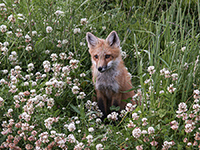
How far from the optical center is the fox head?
369 cm

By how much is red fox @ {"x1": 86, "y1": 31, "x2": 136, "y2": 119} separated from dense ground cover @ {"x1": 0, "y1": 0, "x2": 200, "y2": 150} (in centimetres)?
20

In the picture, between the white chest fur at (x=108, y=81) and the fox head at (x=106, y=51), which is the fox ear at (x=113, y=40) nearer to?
the fox head at (x=106, y=51)

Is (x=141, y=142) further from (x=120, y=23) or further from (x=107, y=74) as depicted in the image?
(x=120, y=23)

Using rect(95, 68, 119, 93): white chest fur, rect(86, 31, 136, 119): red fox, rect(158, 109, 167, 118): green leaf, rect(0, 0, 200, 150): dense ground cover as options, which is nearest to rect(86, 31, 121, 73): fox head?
rect(86, 31, 136, 119): red fox

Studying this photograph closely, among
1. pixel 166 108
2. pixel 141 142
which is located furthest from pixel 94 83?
pixel 141 142

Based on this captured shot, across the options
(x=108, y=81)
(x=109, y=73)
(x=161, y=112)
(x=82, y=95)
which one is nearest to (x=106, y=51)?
(x=109, y=73)

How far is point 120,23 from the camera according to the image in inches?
192

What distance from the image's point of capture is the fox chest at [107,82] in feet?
12.4

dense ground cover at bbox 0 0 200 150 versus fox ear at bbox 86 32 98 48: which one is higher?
fox ear at bbox 86 32 98 48

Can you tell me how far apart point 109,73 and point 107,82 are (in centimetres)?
14

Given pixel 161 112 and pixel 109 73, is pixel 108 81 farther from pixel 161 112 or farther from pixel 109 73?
pixel 161 112

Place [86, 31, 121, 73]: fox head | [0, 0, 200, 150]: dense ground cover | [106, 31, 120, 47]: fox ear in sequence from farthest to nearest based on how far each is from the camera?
[106, 31, 120, 47]: fox ear
[86, 31, 121, 73]: fox head
[0, 0, 200, 150]: dense ground cover

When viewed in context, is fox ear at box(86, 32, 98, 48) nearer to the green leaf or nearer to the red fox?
the red fox

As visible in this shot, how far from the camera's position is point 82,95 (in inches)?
119
